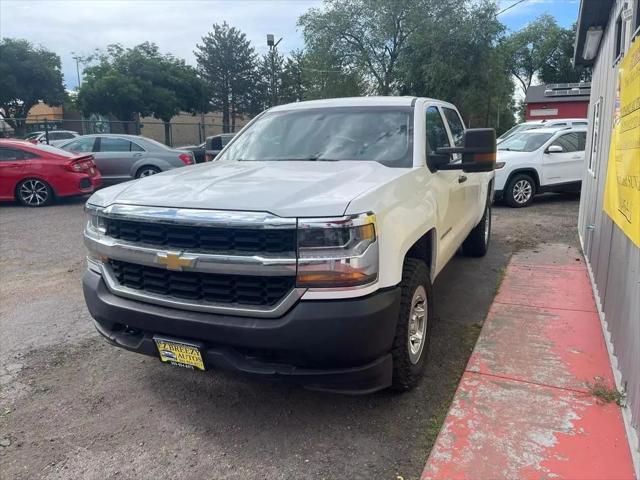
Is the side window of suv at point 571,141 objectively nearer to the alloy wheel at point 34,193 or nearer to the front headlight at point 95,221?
the front headlight at point 95,221

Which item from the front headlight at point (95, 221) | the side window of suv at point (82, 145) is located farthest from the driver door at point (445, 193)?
the side window of suv at point (82, 145)

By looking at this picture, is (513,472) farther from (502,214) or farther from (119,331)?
(502,214)

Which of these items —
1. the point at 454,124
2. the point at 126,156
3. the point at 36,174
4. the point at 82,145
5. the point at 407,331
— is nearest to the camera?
the point at 407,331

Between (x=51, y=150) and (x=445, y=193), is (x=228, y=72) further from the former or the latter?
(x=445, y=193)

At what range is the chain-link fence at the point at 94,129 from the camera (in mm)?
22484

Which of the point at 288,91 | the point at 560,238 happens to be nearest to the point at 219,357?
the point at 560,238

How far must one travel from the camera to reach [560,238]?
8.16 m

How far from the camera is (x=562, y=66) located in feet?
193

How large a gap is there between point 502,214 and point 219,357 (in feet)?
29.4

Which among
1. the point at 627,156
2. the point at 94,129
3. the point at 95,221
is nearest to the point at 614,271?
the point at 627,156

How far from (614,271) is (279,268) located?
2.72 meters

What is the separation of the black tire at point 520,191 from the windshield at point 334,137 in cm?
779

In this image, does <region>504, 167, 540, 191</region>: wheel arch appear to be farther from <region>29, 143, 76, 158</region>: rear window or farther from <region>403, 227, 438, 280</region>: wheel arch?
<region>29, 143, 76, 158</region>: rear window

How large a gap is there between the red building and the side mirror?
112 feet
